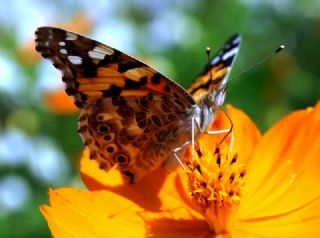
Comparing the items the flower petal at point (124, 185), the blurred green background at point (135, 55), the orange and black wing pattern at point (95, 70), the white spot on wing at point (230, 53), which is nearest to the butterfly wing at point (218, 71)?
the white spot on wing at point (230, 53)

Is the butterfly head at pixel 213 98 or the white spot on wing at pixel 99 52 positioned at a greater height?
the white spot on wing at pixel 99 52

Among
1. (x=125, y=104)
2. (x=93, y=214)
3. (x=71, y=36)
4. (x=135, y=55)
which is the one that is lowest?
(x=93, y=214)

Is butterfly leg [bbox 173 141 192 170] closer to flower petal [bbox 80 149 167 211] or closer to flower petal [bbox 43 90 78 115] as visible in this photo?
flower petal [bbox 80 149 167 211]

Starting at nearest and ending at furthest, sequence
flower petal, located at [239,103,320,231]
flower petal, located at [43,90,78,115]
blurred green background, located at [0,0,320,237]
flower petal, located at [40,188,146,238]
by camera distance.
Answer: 1. flower petal, located at [40,188,146,238]
2. flower petal, located at [239,103,320,231]
3. flower petal, located at [43,90,78,115]
4. blurred green background, located at [0,0,320,237]

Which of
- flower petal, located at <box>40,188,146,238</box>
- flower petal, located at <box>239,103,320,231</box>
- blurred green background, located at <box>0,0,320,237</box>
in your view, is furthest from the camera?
blurred green background, located at <box>0,0,320,237</box>

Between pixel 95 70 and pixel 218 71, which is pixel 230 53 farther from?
pixel 95 70

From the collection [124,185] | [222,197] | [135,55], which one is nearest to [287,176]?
[222,197]

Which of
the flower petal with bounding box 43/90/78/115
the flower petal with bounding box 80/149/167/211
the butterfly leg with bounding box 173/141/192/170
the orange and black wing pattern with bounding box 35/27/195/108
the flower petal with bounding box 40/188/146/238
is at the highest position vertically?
the flower petal with bounding box 43/90/78/115

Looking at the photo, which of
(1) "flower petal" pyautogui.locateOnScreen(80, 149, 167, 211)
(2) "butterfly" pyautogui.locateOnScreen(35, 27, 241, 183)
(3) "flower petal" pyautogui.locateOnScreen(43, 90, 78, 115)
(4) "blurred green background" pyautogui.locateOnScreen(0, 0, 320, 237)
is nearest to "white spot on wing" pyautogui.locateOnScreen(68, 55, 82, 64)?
(2) "butterfly" pyautogui.locateOnScreen(35, 27, 241, 183)

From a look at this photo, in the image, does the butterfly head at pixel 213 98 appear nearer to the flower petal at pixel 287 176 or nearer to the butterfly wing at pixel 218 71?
the butterfly wing at pixel 218 71
